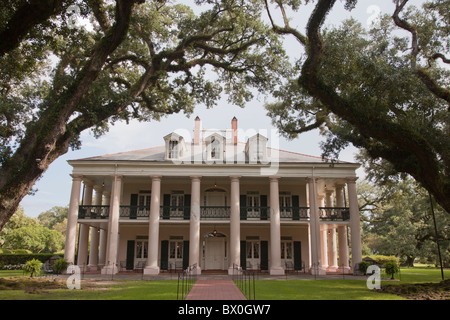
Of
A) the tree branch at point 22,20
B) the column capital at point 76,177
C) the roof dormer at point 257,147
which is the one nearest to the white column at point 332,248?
the roof dormer at point 257,147

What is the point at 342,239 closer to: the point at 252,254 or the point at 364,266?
the point at 364,266

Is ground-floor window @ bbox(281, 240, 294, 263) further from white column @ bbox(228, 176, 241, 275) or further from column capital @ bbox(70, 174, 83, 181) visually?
column capital @ bbox(70, 174, 83, 181)

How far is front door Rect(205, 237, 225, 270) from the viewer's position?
2319cm

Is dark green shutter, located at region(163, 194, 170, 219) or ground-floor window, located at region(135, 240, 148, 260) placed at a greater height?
dark green shutter, located at region(163, 194, 170, 219)

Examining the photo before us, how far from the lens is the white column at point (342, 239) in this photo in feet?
71.5

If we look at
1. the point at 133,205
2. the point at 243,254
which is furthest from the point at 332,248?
the point at 133,205

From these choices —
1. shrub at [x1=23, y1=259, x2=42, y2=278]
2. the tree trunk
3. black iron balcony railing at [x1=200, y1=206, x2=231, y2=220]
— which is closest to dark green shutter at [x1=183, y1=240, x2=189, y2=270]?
black iron balcony railing at [x1=200, y1=206, x2=231, y2=220]

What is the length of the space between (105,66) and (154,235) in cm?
973

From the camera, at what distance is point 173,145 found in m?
22.1

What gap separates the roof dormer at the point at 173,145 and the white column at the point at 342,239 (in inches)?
419

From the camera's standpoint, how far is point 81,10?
37.8 ft

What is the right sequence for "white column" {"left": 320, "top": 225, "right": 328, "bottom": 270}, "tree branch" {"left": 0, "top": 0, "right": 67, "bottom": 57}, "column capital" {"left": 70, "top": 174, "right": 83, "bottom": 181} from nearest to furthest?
"tree branch" {"left": 0, "top": 0, "right": 67, "bottom": 57}
"column capital" {"left": 70, "top": 174, "right": 83, "bottom": 181}
"white column" {"left": 320, "top": 225, "right": 328, "bottom": 270}

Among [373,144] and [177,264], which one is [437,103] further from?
[177,264]

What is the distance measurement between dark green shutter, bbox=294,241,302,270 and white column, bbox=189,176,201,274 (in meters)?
6.84
